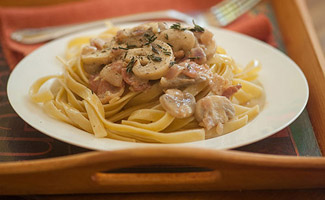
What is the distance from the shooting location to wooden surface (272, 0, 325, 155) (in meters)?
3.68

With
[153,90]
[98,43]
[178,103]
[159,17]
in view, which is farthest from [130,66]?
[159,17]

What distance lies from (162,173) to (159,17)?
133 inches

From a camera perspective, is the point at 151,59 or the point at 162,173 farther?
the point at 151,59

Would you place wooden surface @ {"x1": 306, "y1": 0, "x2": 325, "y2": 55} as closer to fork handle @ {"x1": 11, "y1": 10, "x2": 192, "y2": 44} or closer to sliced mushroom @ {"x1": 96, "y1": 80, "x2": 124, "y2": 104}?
fork handle @ {"x1": 11, "y1": 10, "x2": 192, "y2": 44}

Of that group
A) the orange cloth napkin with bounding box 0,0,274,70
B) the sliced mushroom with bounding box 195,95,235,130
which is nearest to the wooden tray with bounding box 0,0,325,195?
the sliced mushroom with bounding box 195,95,235,130

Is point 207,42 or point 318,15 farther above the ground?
point 207,42

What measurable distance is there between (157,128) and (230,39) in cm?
190

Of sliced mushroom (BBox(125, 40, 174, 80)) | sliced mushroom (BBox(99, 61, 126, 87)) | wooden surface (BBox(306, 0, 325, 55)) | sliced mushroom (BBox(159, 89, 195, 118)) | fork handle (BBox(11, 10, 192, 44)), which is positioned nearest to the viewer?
sliced mushroom (BBox(159, 89, 195, 118))

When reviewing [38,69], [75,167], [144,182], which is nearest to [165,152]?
[144,182]

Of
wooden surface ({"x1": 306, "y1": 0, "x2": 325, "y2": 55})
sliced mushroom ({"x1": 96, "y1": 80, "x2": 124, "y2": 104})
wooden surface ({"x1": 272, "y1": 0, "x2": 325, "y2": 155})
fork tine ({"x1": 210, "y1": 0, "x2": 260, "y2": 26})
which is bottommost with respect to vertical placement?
wooden surface ({"x1": 306, "y1": 0, "x2": 325, "y2": 55})

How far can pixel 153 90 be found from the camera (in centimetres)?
355

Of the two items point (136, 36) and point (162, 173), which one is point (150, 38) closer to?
point (136, 36)

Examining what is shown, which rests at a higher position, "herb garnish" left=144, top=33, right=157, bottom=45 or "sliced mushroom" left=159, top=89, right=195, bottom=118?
"herb garnish" left=144, top=33, right=157, bottom=45

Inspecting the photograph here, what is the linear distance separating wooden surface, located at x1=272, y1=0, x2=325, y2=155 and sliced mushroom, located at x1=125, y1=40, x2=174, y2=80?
143cm
